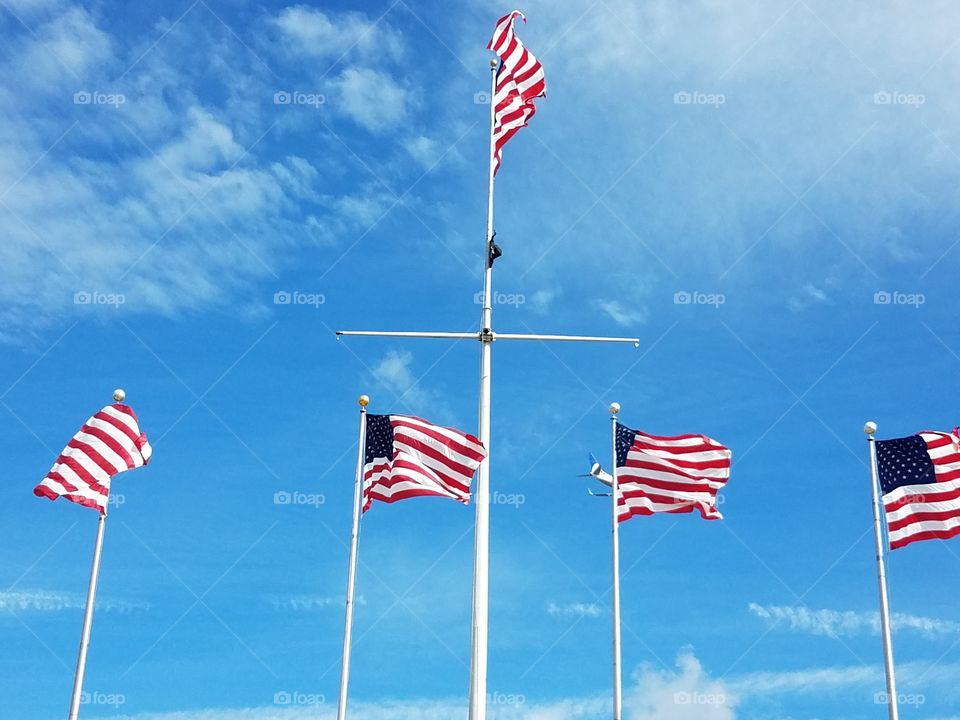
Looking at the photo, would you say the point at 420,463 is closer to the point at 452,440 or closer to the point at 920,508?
the point at 452,440

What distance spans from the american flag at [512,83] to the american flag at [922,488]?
47.2ft

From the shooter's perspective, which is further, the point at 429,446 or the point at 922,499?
the point at 429,446

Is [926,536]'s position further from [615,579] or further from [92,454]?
[92,454]

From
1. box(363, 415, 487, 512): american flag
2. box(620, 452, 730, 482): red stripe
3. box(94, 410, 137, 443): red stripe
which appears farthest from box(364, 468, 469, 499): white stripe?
box(94, 410, 137, 443): red stripe

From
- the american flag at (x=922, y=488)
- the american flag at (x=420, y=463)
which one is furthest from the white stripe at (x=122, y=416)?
the american flag at (x=922, y=488)

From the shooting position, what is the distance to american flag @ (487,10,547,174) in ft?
117

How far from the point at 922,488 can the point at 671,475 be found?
5.98 meters

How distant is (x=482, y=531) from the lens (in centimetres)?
2961

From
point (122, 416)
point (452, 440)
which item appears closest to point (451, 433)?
point (452, 440)

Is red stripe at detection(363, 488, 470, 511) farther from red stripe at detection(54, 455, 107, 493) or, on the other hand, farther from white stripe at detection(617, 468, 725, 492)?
red stripe at detection(54, 455, 107, 493)

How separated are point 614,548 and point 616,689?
354 centimetres

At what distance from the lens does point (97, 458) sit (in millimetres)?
27344

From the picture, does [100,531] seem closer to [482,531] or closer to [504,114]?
[482,531]

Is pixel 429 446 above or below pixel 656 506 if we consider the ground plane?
above
